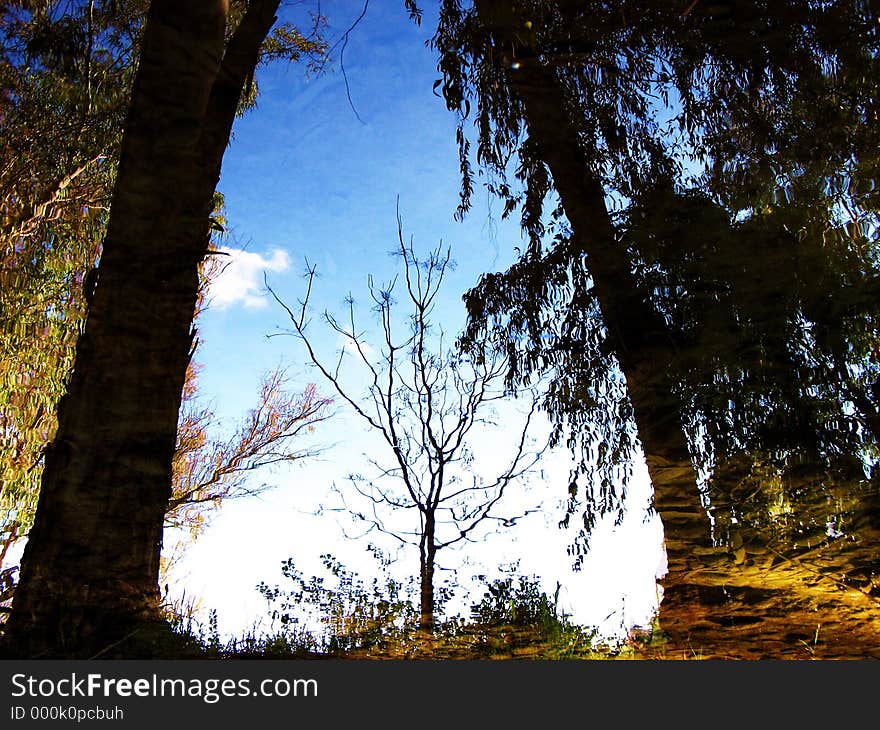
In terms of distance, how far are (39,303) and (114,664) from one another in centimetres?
386

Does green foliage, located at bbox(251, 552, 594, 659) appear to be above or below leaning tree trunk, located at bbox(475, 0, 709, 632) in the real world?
below

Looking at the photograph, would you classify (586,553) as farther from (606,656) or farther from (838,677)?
(838,677)

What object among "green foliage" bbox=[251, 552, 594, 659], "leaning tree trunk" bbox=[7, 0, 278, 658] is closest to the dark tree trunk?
"green foliage" bbox=[251, 552, 594, 659]

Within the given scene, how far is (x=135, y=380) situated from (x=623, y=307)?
7.32 feet

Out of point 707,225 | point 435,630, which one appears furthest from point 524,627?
point 707,225

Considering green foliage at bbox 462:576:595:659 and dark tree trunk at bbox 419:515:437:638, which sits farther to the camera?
dark tree trunk at bbox 419:515:437:638

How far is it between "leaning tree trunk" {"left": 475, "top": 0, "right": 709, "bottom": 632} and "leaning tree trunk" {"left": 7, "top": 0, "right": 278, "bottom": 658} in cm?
137

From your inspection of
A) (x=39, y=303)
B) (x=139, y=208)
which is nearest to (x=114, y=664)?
(x=139, y=208)

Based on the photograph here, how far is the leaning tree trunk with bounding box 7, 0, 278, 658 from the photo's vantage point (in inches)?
71.3

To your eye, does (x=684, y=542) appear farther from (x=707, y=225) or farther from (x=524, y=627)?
(x=707, y=225)

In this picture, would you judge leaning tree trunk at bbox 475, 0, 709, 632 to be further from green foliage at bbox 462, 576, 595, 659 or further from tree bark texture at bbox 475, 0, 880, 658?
green foliage at bbox 462, 576, 595, 659

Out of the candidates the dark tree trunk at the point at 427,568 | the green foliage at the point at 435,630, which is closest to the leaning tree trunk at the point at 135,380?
the green foliage at the point at 435,630

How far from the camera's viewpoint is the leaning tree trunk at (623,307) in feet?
9.53

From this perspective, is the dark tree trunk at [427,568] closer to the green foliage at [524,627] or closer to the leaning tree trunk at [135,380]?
the green foliage at [524,627]
